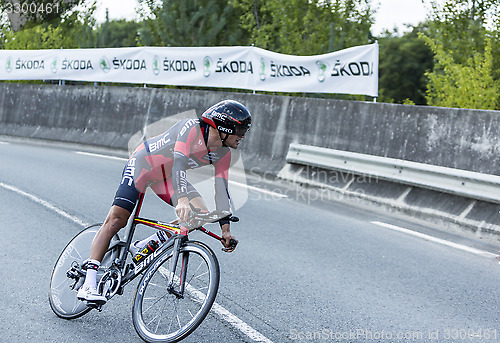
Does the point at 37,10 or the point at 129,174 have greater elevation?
the point at 37,10

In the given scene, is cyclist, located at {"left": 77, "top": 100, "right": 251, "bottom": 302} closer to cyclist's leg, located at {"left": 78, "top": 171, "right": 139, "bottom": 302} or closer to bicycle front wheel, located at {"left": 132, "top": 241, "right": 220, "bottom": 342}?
cyclist's leg, located at {"left": 78, "top": 171, "right": 139, "bottom": 302}

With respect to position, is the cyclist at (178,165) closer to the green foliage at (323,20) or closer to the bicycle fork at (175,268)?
the bicycle fork at (175,268)

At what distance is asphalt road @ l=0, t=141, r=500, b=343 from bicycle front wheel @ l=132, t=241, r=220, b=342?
1.08 feet

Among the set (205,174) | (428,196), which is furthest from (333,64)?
(428,196)

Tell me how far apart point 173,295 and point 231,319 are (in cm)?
76

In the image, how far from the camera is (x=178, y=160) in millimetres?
4277

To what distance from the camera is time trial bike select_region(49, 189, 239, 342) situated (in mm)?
4121

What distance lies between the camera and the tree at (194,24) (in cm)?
2627

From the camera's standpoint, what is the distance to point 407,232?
26.8ft

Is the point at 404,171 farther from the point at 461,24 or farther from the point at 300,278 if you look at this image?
the point at 461,24

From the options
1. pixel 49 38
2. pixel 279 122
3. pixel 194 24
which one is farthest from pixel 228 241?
pixel 49 38

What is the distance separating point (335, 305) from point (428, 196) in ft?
13.8

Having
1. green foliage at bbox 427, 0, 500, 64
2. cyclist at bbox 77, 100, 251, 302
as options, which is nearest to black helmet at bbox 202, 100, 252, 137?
cyclist at bbox 77, 100, 251, 302

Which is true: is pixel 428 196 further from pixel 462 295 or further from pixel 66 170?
pixel 66 170
